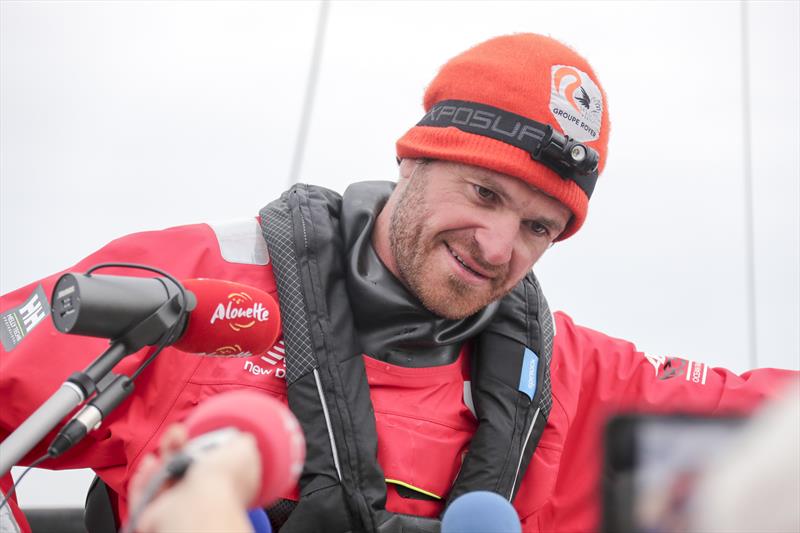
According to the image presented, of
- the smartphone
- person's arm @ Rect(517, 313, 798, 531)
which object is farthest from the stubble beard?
the smartphone

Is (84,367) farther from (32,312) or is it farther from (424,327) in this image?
(424,327)

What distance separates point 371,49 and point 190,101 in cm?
51

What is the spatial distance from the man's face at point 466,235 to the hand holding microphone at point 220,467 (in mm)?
877

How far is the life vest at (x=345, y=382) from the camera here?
123 centimetres

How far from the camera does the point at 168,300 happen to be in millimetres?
819

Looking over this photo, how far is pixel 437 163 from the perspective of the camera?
4.79ft

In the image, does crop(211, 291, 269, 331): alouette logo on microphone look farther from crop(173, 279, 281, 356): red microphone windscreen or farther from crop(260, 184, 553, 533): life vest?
crop(260, 184, 553, 533): life vest

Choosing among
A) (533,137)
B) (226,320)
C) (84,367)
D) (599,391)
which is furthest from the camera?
(599,391)

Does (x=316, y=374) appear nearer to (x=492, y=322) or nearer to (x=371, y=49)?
(x=492, y=322)

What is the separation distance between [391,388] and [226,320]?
54cm

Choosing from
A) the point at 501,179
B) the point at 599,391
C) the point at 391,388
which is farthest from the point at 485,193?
the point at 599,391

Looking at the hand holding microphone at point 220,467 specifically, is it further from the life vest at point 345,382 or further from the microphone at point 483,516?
the life vest at point 345,382

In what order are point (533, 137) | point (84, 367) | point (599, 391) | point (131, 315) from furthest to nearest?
point (599, 391), point (533, 137), point (84, 367), point (131, 315)

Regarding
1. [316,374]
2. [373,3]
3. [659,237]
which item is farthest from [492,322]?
[373,3]
